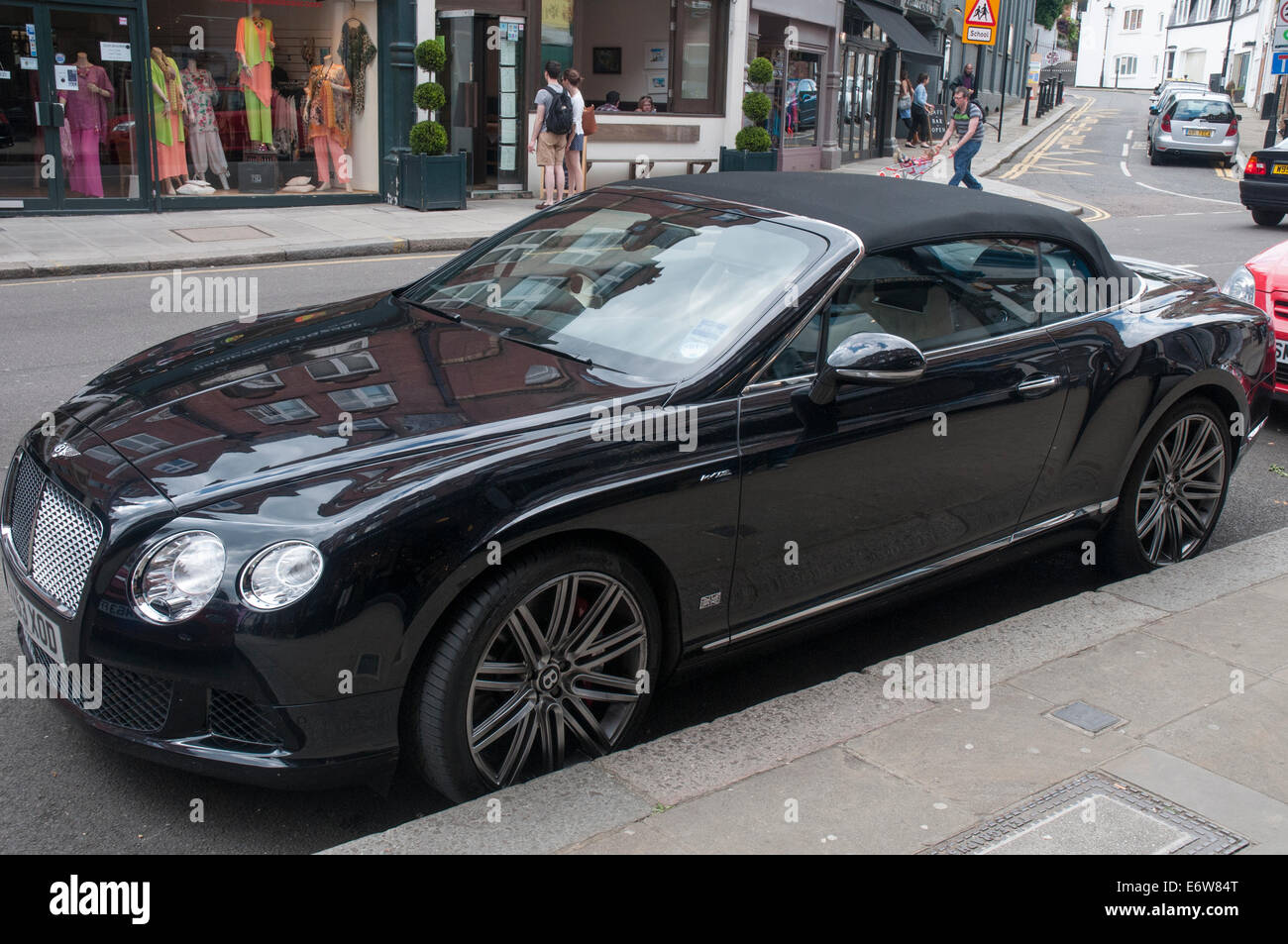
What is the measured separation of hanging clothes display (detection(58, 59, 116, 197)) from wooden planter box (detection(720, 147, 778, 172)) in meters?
9.70

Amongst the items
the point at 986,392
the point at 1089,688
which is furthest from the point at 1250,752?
the point at 986,392

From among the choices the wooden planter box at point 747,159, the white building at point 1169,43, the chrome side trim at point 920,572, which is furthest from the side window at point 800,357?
the white building at point 1169,43

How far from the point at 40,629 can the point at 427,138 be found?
14.3 m

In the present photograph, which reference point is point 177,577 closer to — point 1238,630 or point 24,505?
point 24,505

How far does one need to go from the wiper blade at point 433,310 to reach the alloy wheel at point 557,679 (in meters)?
1.31

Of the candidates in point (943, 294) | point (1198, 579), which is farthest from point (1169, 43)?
point (943, 294)

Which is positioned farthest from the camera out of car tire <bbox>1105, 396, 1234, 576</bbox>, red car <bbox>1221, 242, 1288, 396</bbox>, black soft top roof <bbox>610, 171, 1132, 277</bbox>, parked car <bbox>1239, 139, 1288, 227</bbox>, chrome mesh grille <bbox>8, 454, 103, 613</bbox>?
parked car <bbox>1239, 139, 1288, 227</bbox>

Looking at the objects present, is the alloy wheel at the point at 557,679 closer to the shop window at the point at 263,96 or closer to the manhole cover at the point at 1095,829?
the manhole cover at the point at 1095,829

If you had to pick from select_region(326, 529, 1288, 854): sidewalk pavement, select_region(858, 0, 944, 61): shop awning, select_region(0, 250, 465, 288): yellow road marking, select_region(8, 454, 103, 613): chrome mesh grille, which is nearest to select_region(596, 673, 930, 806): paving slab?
select_region(326, 529, 1288, 854): sidewalk pavement

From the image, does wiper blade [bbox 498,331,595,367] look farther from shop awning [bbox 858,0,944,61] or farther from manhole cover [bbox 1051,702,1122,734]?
shop awning [bbox 858,0,944,61]

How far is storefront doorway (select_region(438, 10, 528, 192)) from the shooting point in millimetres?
18484

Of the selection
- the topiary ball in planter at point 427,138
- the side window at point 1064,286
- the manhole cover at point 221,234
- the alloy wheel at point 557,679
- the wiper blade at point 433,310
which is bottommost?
the alloy wheel at point 557,679

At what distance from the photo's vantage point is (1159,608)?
4574 mm

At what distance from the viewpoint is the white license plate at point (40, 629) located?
3.07 metres
